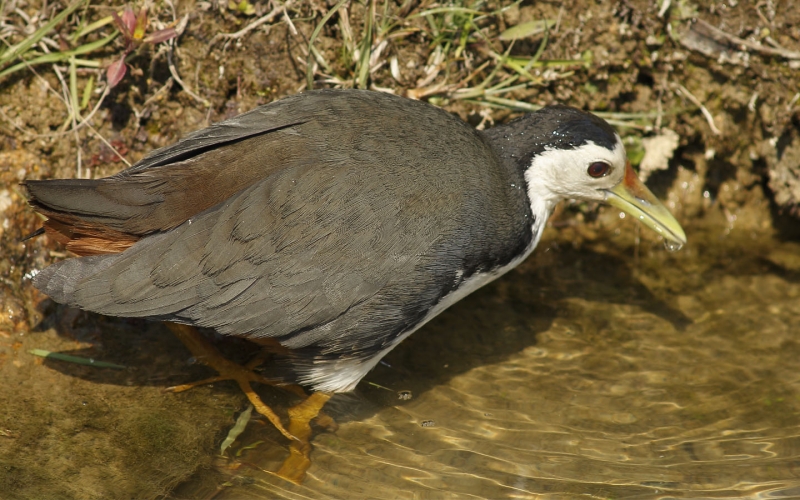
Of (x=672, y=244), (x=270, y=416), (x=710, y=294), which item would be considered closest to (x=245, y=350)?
(x=270, y=416)

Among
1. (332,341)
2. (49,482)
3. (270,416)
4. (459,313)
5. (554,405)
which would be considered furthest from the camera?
(459,313)

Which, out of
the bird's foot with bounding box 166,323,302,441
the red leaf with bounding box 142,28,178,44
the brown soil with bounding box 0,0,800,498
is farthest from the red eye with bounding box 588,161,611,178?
the red leaf with bounding box 142,28,178,44

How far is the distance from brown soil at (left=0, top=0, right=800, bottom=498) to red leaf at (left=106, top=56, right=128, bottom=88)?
126 mm

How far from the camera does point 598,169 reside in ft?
15.0

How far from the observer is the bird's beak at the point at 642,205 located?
4.71 meters

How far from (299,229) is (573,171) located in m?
1.62

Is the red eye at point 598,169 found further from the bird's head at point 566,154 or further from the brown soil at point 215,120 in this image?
the brown soil at point 215,120

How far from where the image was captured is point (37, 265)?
15.6ft

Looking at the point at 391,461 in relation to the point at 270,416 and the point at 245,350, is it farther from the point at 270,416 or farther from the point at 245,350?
the point at 245,350

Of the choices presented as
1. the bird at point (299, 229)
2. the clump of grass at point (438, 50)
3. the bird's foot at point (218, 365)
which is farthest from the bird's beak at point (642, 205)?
the bird's foot at point (218, 365)

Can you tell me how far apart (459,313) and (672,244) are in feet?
4.61

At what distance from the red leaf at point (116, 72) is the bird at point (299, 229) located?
2.70 feet

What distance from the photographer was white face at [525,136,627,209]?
14.7 feet

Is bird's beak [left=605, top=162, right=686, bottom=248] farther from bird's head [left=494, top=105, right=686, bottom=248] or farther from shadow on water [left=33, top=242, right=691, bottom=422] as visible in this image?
shadow on water [left=33, top=242, right=691, bottom=422]
